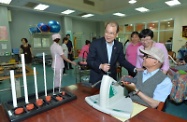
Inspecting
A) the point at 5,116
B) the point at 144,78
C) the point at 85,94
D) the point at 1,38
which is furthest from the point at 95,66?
the point at 1,38

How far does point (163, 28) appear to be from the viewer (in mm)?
8109

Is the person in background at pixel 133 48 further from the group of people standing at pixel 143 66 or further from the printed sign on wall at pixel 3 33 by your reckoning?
the printed sign on wall at pixel 3 33

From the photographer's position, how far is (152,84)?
3.78 feet

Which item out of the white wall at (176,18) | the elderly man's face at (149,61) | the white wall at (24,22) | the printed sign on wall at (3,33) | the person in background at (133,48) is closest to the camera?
the elderly man's face at (149,61)

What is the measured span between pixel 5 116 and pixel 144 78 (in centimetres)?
113

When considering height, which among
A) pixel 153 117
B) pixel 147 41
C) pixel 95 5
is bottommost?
pixel 153 117

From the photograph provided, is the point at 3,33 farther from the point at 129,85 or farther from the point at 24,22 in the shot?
the point at 129,85

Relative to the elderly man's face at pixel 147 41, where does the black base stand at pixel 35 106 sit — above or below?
below

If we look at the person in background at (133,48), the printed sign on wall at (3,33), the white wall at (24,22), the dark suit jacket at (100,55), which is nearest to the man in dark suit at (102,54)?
the dark suit jacket at (100,55)

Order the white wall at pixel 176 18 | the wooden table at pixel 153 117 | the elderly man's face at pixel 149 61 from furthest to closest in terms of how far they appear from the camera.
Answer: the white wall at pixel 176 18 → the elderly man's face at pixel 149 61 → the wooden table at pixel 153 117

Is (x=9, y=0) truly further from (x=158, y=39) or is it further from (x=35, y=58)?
(x=158, y=39)

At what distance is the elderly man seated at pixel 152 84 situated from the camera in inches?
42.9

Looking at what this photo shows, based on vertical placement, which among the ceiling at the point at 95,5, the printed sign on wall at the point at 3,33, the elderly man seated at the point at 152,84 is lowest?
the elderly man seated at the point at 152,84

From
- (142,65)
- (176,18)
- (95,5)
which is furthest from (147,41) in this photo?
(176,18)
